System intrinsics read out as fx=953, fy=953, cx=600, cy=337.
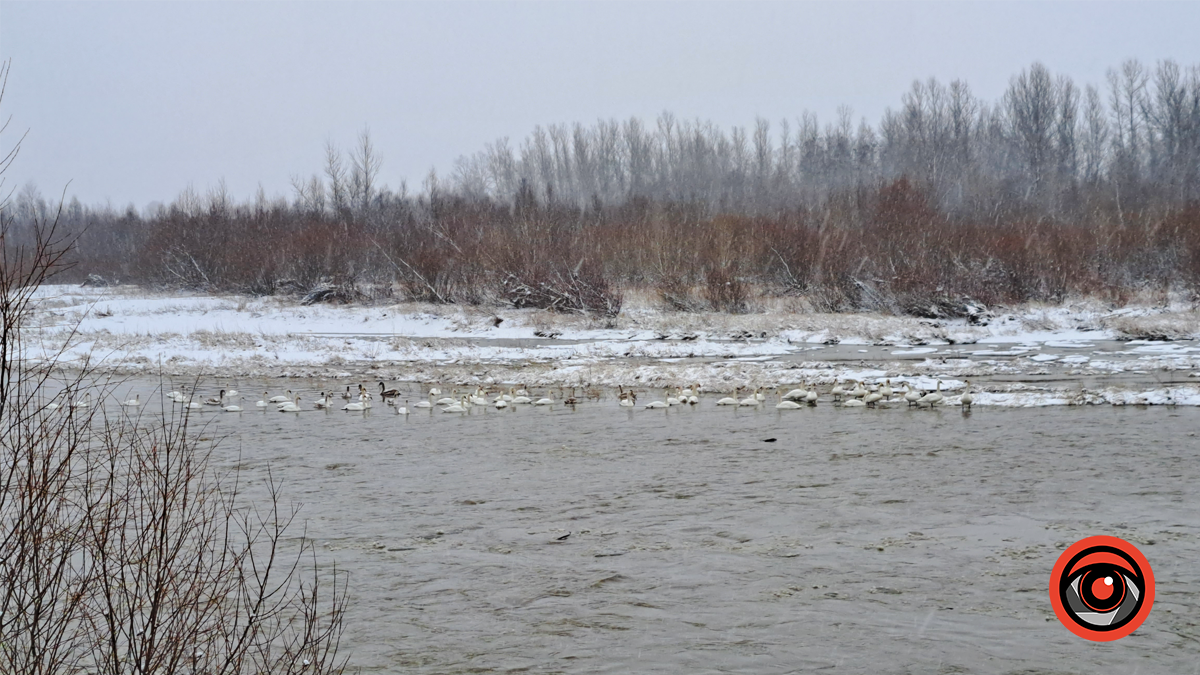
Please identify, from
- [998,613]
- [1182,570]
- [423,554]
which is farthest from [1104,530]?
[423,554]

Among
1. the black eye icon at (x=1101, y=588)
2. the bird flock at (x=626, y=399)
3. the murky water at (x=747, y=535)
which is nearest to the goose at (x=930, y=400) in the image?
the bird flock at (x=626, y=399)

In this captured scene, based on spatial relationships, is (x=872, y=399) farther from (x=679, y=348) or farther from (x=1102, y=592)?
(x=1102, y=592)

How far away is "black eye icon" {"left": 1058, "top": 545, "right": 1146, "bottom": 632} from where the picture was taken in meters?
5.03

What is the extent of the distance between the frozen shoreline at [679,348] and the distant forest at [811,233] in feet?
8.35

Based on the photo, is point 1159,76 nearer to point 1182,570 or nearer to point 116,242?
point 1182,570

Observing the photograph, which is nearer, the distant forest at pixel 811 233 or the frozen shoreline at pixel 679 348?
the frozen shoreline at pixel 679 348

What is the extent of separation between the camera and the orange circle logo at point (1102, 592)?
5.11 metres

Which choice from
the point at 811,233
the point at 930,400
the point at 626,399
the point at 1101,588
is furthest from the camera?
the point at 811,233

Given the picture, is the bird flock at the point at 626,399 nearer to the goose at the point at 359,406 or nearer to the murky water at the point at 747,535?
the goose at the point at 359,406

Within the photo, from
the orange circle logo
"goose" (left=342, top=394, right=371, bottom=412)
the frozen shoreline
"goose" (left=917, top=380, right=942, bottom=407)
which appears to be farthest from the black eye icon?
"goose" (left=342, top=394, right=371, bottom=412)

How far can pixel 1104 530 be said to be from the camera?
345 inches

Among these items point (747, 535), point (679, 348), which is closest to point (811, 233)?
point (679, 348)

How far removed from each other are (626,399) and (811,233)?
85.8 ft

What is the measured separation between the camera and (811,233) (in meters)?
42.1
